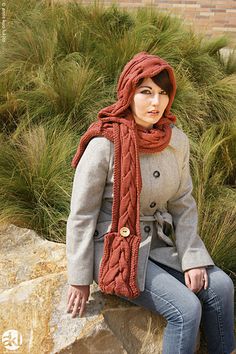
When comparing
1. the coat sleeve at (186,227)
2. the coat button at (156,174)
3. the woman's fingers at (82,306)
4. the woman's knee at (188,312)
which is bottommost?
the woman's fingers at (82,306)

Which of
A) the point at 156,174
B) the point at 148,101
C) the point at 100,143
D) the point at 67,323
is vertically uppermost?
the point at 148,101

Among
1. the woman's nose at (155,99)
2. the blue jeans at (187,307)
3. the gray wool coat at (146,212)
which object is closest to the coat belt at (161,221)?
the gray wool coat at (146,212)

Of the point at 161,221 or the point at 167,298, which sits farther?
the point at 161,221

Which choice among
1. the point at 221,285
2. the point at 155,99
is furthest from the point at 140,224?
the point at 155,99

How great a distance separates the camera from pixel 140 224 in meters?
2.28

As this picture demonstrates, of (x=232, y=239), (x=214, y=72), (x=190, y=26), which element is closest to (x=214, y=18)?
(x=190, y=26)

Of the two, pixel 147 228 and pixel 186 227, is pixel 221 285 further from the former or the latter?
pixel 147 228

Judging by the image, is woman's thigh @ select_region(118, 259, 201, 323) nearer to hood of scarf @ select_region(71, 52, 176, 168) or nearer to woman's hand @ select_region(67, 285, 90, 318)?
woman's hand @ select_region(67, 285, 90, 318)

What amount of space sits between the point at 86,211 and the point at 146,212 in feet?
1.00

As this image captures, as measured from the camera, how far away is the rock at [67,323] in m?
2.14

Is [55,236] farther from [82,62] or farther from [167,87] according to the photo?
[82,62]

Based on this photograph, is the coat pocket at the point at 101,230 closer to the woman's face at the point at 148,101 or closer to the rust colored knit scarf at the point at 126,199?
the rust colored knit scarf at the point at 126,199

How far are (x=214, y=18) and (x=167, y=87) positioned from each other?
572cm

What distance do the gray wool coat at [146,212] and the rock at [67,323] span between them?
0.53ft
